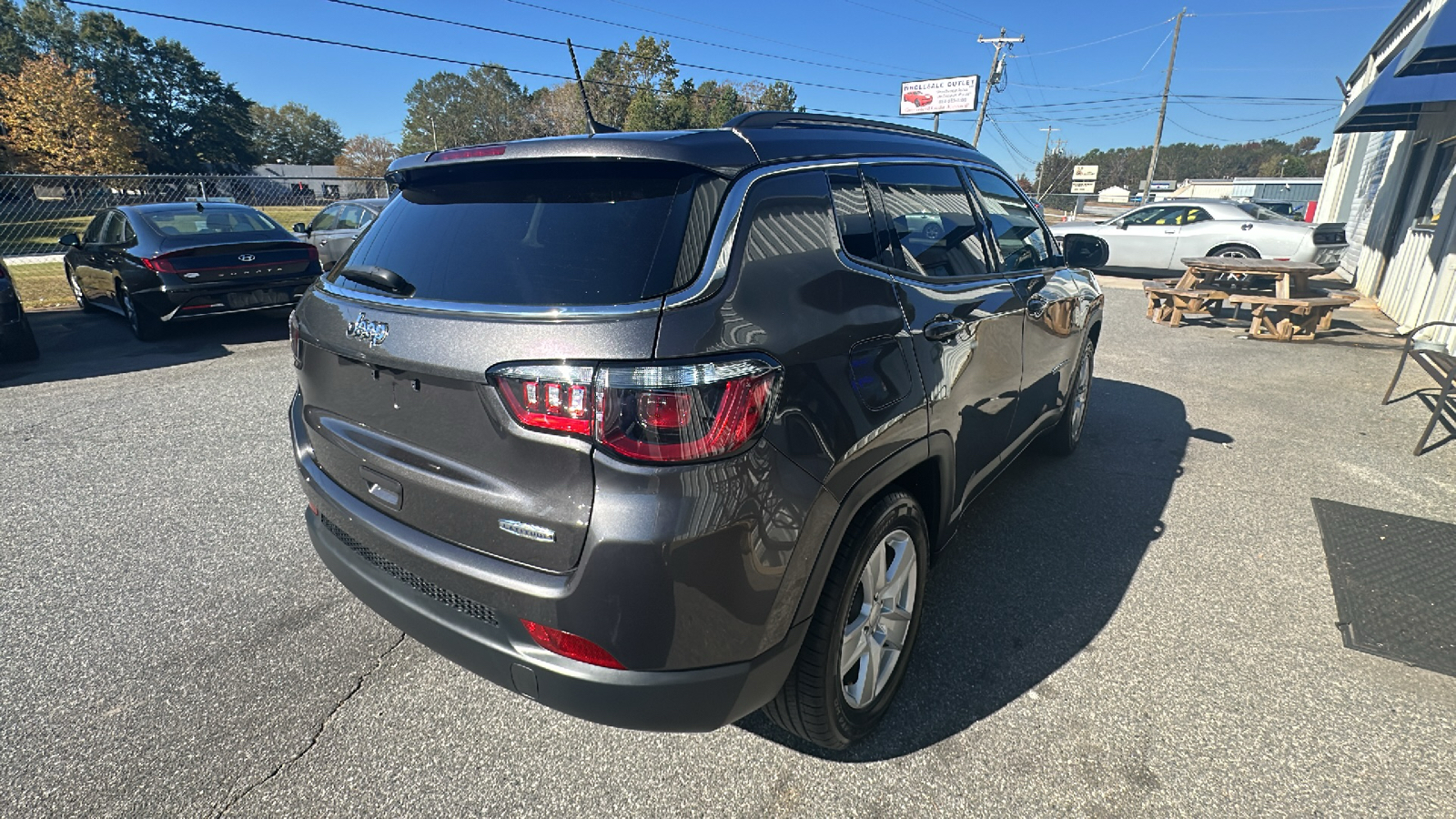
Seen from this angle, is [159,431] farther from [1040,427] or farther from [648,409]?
[1040,427]

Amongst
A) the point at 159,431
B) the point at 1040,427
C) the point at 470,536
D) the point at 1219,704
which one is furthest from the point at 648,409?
the point at 159,431

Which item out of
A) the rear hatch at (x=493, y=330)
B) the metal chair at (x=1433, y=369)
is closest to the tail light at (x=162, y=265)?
the rear hatch at (x=493, y=330)

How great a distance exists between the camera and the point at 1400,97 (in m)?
6.85

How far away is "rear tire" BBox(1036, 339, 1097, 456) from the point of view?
4219mm

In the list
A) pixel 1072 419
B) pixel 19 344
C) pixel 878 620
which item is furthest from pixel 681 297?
pixel 19 344

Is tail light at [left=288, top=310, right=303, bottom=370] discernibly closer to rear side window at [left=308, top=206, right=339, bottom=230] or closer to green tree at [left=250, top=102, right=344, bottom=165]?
rear side window at [left=308, top=206, right=339, bottom=230]

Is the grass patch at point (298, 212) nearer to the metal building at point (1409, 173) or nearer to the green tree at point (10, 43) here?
the metal building at point (1409, 173)

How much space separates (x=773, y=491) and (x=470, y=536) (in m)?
0.77

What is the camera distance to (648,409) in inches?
57.5

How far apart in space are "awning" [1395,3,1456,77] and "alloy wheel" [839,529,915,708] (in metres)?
7.45

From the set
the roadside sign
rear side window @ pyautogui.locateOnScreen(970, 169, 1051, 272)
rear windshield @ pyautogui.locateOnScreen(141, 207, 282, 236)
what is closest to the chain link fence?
rear windshield @ pyautogui.locateOnScreen(141, 207, 282, 236)

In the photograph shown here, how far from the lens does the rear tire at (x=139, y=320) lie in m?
7.34

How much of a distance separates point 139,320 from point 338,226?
4.31m

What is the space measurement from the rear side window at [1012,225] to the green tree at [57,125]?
46.6m
